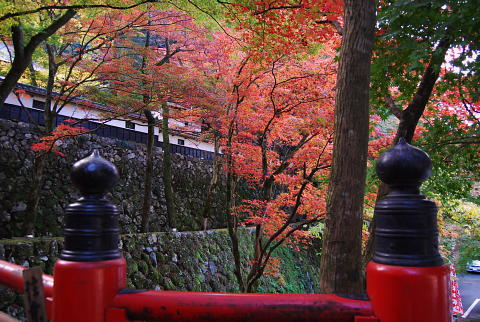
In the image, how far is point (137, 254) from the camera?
8555 millimetres

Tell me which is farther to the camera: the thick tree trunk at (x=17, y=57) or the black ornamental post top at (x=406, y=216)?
the thick tree trunk at (x=17, y=57)

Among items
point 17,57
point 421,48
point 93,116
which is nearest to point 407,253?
point 421,48

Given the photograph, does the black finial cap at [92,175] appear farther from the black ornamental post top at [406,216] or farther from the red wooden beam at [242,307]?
the black ornamental post top at [406,216]

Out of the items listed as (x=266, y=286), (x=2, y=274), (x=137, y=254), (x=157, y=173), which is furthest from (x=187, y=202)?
(x=2, y=274)

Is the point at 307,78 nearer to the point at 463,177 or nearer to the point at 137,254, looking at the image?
the point at 463,177

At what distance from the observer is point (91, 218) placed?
1.32 m

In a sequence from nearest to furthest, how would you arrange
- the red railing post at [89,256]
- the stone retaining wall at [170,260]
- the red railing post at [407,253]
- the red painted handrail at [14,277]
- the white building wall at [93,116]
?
the red railing post at [407,253] → the red railing post at [89,256] → the red painted handrail at [14,277] → the stone retaining wall at [170,260] → the white building wall at [93,116]

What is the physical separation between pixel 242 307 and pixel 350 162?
6.79 ft

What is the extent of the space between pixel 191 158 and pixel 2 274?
1288 cm

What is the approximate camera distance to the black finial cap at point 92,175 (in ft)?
4.38

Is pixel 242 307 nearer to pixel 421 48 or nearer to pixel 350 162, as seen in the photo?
pixel 350 162

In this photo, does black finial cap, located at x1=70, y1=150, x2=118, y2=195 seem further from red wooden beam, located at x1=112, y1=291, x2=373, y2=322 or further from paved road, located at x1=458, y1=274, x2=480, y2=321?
paved road, located at x1=458, y1=274, x2=480, y2=321

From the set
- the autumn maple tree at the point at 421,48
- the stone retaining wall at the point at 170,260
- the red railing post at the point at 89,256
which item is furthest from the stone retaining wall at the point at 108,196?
the red railing post at the point at 89,256

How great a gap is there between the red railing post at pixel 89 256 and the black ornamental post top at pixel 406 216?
0.95 meters
